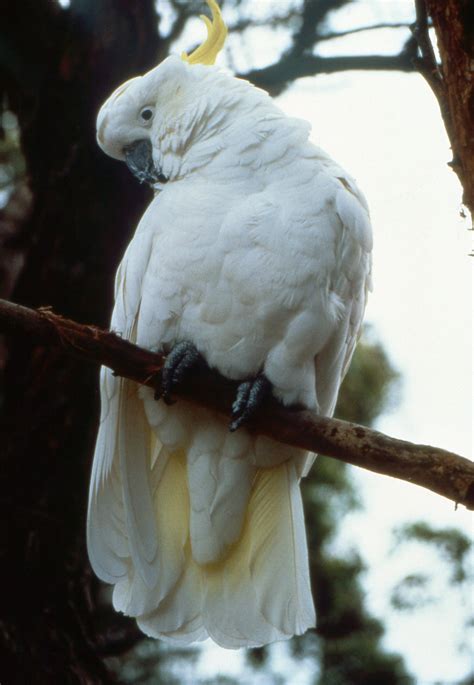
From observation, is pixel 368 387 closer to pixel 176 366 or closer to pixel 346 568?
pixel 346 568

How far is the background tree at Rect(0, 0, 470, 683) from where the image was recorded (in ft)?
10.0

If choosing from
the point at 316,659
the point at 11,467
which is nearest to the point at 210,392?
the point at 11,467

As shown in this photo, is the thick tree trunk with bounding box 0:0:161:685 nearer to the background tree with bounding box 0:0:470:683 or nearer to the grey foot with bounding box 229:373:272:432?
the background tree with bounding box 0:0:470:683

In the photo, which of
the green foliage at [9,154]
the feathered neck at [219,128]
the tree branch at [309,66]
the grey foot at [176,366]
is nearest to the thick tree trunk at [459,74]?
the feathered neck at [219,128]

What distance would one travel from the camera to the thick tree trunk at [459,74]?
1898mm

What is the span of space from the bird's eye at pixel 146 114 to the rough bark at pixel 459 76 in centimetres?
119

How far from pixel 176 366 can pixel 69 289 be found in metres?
1.14

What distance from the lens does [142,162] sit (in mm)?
2936

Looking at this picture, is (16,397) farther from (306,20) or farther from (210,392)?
(306,20)

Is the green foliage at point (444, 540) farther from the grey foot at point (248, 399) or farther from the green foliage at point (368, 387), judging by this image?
the grey foot at point (248, 399)

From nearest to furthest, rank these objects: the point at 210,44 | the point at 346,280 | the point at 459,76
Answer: the point at 459,76 → the point at 346,280 → the point at 210,44

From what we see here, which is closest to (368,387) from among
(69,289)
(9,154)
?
(69,289)

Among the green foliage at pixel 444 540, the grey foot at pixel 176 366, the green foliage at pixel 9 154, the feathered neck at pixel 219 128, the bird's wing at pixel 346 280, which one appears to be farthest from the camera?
the green foliage at pixel 9 154

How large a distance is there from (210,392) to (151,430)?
29cm
